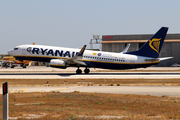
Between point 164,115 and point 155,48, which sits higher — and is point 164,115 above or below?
below

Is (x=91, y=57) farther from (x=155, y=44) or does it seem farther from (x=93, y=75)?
(x=155, y=44)

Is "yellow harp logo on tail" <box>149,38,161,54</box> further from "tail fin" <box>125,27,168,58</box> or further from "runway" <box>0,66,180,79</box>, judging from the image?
"runway" <box>0,66,180,79</box>

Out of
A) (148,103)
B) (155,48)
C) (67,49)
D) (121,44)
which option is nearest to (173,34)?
(121,44)

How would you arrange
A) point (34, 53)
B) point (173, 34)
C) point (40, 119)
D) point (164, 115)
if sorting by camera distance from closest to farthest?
point (40, 119)
point (164, 115)
point (34, 53)
point (173, 34)

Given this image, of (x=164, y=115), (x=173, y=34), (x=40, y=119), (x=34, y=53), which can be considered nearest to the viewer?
(x=40, y=119)

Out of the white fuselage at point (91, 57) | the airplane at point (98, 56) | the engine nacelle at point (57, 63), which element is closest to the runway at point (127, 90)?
the engine nacelle at point (57, 63)

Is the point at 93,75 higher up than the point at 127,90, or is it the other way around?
the point at 93,75

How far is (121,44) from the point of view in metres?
128

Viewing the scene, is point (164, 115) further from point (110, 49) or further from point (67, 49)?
point (110, 49)

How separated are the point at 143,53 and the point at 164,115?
146 feet

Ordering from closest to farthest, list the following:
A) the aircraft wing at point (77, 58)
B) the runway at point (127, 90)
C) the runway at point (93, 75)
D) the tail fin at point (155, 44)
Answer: the runway at point (127, 90) < the runway at point (93, 75) < the aircraft wing at point (77, 58) < the tail fin at point (155, 44)

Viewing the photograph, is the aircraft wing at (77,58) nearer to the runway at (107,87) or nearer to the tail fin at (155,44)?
the runway at (107,87)

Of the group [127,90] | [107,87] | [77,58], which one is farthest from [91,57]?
[127,90]

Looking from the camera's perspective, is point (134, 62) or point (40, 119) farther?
point (134, 62)
